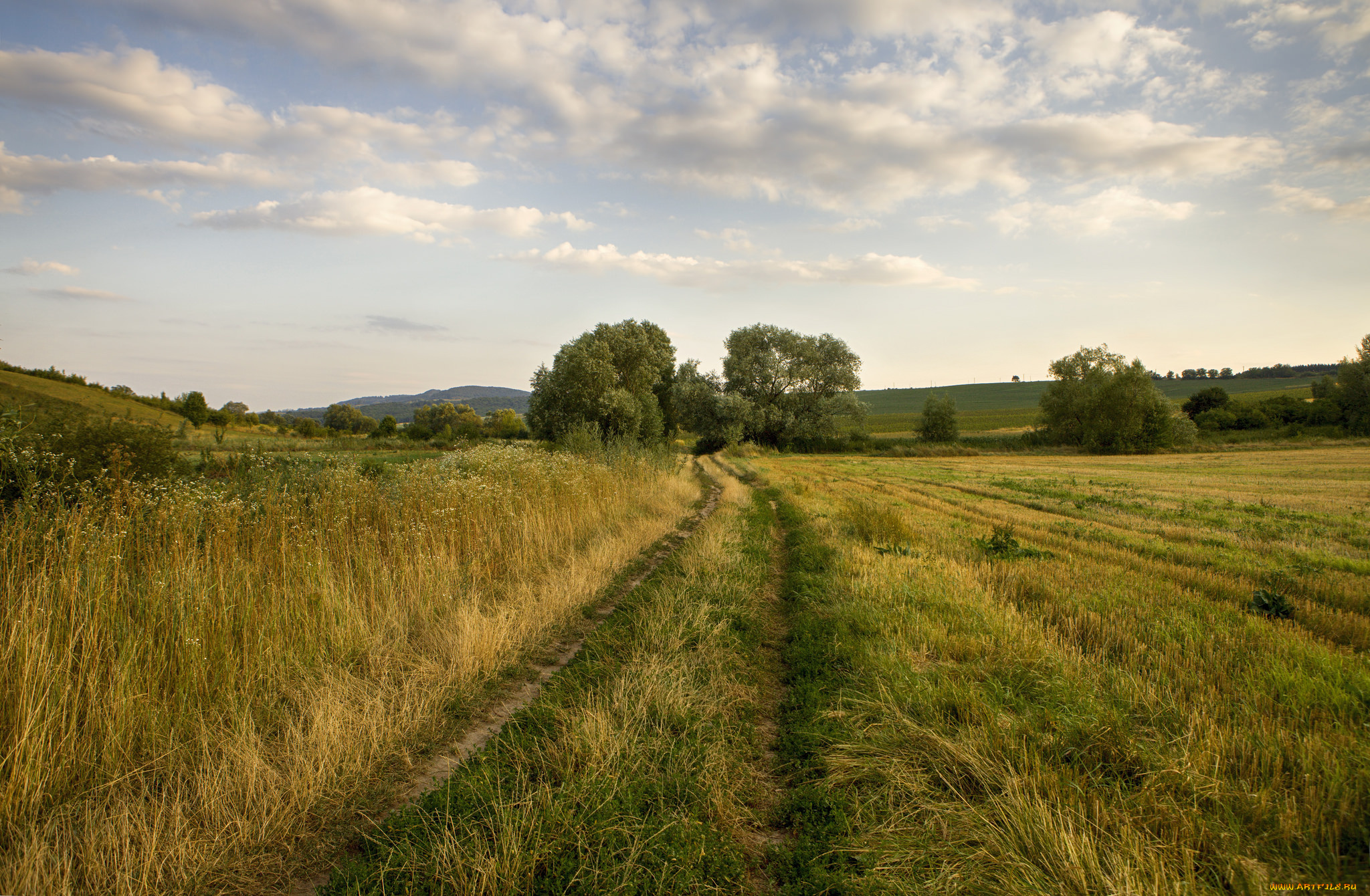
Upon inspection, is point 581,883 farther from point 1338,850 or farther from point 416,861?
point 1338,850

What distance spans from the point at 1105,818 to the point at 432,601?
650cm

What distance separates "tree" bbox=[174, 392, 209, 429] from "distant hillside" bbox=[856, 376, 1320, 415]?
271ft

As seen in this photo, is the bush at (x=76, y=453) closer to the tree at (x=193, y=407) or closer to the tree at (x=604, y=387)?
the tree at (x=604, y=387)

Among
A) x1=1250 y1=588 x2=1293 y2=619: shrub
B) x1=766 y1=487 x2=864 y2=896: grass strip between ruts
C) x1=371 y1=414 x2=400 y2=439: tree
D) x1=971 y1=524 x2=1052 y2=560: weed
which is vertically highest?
x1=371 y1=414 x2=400 y2=439: tree

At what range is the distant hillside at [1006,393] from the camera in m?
102

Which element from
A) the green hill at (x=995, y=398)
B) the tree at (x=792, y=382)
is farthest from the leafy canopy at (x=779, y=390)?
the green hill at (x=995, y=398)

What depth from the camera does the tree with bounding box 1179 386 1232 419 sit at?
66.7 meters

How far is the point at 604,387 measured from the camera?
101 feet

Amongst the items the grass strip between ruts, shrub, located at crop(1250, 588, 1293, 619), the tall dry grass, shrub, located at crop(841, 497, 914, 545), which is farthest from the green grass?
the tall dry grass

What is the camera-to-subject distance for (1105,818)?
2900mm

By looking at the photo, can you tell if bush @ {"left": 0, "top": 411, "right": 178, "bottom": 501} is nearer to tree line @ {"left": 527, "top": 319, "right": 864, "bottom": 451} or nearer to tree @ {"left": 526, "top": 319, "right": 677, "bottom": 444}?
tree @ {"left": 526, "top": 319, "right": 677, "bottom": 444}

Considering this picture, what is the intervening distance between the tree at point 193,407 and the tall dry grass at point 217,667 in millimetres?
33447

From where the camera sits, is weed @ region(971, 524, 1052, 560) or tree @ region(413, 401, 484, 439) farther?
tree @ region(413, 401, 484, 439)

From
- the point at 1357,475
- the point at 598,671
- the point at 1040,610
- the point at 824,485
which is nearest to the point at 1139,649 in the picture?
the point at 1040,610
